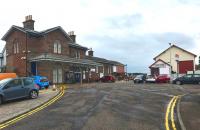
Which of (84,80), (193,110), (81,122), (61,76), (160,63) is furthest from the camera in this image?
(160,63)

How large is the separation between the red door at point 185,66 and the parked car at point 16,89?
5708 centimetres

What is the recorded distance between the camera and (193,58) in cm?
7406

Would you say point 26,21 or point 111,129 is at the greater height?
point 26,21

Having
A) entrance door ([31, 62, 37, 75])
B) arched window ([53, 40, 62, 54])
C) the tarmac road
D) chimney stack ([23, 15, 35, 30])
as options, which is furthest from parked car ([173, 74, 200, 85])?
the tarmac road

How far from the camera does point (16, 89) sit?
2061 cm

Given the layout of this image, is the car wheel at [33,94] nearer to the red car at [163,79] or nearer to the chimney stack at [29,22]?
the chimney stack at [29,22]

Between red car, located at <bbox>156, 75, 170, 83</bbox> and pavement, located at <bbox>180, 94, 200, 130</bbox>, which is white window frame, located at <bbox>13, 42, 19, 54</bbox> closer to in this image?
red car, located at <bbox>156, 75, 170, 83</bbox>

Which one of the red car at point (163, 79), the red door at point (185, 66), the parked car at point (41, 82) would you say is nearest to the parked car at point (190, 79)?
the red car at point (163, 79)

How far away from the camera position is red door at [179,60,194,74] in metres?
74.1

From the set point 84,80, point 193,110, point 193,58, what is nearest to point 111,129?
point 193,110

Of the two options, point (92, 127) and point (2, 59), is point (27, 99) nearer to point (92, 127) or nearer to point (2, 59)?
point (92, 127)

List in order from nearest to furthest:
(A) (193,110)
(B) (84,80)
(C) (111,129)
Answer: (C) (111,129) → (A) (193,110) → (B) (84,80)

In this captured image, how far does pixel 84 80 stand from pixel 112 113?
3902cm

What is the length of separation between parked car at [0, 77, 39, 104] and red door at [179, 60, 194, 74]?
187 ft
